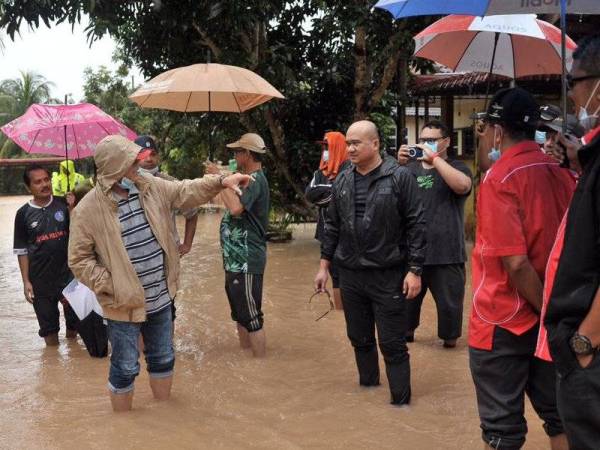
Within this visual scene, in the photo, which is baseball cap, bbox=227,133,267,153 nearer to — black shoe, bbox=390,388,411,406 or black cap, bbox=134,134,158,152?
black cap, bbox=134,134,158,152

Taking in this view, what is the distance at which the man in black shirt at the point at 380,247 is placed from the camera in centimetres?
446

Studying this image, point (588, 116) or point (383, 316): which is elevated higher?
point (588, 116)

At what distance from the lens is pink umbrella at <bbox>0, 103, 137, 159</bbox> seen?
6516mm

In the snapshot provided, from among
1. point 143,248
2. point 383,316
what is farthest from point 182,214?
point 383,316

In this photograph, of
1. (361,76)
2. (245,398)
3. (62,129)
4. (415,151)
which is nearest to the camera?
(245,398)

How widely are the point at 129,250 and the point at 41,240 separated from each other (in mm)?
2352

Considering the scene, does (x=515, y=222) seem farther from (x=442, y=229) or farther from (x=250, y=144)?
(x=250, y=144)

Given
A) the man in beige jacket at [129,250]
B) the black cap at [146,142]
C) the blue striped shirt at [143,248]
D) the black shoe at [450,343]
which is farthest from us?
the black shoe at [450,343]

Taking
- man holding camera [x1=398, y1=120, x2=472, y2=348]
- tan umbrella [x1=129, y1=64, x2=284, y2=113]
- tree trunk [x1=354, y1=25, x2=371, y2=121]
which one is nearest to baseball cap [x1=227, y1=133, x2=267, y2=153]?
tan umbrella [x1=129, y1=64, x2=284, y2=113]

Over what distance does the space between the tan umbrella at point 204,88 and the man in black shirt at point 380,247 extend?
170cm

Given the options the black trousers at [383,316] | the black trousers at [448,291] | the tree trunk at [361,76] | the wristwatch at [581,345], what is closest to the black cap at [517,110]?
the wristwatch at [581,345]

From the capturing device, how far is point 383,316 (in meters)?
4.46

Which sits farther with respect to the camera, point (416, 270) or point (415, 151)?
point (415, 151)

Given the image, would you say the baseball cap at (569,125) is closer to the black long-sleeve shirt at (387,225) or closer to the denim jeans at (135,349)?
the black long-sleeve shirt at (387,225)
